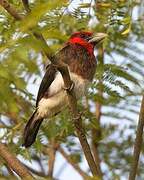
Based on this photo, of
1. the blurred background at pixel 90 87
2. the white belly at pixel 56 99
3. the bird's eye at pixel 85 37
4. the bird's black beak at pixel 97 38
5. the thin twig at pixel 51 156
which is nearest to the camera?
the blurred background at pixel 90 87

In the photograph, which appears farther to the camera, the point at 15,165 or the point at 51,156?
the point at 51,156

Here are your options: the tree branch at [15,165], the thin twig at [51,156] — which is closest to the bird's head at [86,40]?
the thin twig at [51,156]

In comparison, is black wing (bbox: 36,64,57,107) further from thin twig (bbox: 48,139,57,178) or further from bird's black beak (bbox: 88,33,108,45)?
thin twig (bbox: 48,139,57,178)

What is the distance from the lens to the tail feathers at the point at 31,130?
346cm

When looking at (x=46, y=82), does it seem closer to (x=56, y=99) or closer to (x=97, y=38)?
(x=56, y=99)

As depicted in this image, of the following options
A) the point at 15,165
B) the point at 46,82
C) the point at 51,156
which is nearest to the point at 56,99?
the point at 46,82

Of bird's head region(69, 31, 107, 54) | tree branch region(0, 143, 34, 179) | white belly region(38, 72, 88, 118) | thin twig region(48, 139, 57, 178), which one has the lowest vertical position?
thin twig region(48, 139, 57, 178)

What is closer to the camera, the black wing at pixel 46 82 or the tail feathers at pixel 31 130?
the tail feathers at pixel 31 130

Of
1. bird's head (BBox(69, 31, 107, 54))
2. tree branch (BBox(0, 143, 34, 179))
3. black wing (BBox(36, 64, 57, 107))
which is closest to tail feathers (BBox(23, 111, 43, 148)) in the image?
black wing (BBox(36, 64, 57, 107))

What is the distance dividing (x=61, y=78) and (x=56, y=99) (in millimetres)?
278

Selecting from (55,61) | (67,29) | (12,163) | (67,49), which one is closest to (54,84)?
(67,49)

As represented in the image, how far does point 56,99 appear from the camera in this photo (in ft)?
13.6

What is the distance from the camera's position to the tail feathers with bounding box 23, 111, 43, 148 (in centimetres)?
346

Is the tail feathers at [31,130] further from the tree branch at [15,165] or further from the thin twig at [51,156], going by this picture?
the tree branch at [15,165]
